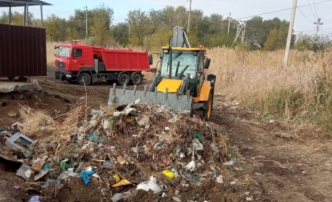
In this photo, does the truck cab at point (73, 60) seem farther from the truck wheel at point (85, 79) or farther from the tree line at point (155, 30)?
the tree line at point (155, 30)

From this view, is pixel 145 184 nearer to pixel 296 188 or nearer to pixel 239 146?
pixel 296 188

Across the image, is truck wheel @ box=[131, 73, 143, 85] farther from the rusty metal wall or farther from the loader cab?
the loader cab

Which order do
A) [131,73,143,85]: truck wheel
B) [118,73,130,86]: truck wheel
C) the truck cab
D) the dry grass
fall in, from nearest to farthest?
the dry grass
the truck cab
[118,73,130,86]: truck wheel
[131,73,143,85]: truck wheel

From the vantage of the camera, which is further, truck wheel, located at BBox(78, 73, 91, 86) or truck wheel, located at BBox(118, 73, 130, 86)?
truck wheel, located at BBox(118, 73, 130, 86)

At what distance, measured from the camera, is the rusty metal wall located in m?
8.48

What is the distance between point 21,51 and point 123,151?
5450mm

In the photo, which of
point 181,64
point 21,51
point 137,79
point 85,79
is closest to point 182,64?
point 181,64

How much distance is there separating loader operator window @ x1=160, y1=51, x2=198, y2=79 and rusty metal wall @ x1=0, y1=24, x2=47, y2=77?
3.91 metres

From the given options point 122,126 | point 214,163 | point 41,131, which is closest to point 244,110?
point 214,163

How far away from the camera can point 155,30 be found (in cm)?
3212

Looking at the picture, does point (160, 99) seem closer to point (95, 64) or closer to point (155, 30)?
point (95, 64)

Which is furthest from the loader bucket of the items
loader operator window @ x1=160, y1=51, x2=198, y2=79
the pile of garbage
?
loader operator window @ x1=160, y1=51, x2=198, y2=79

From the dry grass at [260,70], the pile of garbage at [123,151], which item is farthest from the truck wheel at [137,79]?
the pile of garbage at [123,151]

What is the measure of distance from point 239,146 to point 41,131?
4.13 meters
